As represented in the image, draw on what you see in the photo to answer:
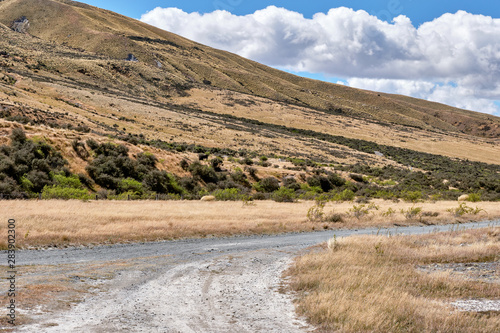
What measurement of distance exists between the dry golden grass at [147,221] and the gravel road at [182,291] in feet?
4.27

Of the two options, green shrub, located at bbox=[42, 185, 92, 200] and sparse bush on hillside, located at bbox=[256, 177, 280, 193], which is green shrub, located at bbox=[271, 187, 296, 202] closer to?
sparse bush on hillside, located at bbox=[256, 177, 280, 193]

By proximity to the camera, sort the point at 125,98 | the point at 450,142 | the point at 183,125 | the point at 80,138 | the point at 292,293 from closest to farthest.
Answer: the point at 292,293 < the point at 80,138 < the point at 183,125 < the point at 125,98 < the point at 450,142

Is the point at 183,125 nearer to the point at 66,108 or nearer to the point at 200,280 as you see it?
the point at 66,108

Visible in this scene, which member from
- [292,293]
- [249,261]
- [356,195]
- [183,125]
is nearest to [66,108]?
[183,125]

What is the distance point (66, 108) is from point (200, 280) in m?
66.6

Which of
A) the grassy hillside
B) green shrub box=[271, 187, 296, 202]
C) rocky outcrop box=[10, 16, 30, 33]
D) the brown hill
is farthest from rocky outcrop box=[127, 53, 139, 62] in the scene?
green shrub box=[271, 187, 296, 202]

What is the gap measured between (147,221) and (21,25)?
179 metres

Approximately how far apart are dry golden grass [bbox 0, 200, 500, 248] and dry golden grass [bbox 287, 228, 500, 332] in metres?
8.04

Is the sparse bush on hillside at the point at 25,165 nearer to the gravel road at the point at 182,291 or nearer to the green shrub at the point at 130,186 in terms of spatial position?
the green shrub at the point at 130,186

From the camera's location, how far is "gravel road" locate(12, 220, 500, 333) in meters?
7.97

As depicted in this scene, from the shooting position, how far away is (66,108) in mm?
69062

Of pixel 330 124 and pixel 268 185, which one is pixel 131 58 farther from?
pixel 268 185

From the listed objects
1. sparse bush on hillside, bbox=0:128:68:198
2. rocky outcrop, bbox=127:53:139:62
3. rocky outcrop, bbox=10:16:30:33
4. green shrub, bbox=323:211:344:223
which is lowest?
green shrub, bbox=323:211:344:223

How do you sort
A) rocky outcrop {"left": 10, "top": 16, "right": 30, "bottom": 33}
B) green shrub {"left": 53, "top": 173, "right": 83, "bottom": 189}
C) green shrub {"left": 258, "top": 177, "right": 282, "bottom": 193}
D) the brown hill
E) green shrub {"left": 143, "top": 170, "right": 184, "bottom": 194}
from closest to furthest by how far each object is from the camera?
1. green shrub {"left": 53, "top": 173, "right": 83, "bottom": 189}
2. green shrub {"left": 143, "top": 170, "right": 184, "bottom": 194}
3. green shrub {"left": 258, "top": 177, "right": 282, "bottom": 193}
4. the brown hill
5. rocky outcrop {"left": 10, "top": 16, "right": 30, "bottom": 33}
